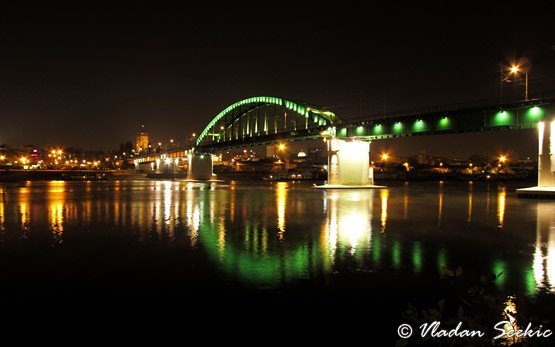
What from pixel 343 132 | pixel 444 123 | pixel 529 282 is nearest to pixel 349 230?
pixel 529 282

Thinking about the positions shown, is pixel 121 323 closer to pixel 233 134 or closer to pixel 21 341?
pixel 21 341

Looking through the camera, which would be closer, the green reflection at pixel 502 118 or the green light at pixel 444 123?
the green reflection at pixel 502 118

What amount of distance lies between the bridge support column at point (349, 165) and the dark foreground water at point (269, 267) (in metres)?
46.2

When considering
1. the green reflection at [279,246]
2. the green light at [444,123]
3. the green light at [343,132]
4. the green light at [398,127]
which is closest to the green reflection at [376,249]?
the green reflection at [279,246]

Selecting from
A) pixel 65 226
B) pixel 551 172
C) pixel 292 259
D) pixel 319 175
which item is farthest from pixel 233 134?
pixel 292 259

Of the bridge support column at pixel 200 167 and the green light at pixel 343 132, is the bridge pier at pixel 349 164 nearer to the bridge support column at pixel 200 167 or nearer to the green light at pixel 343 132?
the green light at pixel 343 132

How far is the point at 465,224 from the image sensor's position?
22141 mm

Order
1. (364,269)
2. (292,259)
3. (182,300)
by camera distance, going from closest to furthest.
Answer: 1. (182,300)
2. (364,269)
3. (292,259)

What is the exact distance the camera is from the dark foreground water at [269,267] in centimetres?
861

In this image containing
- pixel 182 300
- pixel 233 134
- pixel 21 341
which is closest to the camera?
pixel 21 341

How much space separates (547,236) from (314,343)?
1476 cm

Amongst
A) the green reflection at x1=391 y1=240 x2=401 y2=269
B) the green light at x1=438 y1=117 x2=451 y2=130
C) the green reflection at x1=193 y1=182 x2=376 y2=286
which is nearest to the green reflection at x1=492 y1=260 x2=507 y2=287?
the green reflection at x1=391 y1=240 x2=401 y2=269

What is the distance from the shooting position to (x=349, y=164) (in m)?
69.3

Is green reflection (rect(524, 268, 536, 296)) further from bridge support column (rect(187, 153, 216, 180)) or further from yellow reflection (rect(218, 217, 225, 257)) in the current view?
bridge support column (rect(187, 153, 216, 180))
